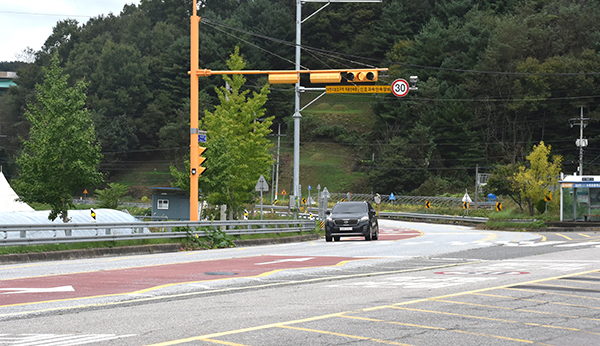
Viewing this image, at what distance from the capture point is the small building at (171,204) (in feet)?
208

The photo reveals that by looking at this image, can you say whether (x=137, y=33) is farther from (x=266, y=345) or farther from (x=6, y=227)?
(x=266, y=345)

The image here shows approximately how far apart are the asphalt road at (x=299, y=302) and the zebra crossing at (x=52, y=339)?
0.01 metres

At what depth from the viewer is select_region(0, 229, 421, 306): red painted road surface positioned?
1080cm

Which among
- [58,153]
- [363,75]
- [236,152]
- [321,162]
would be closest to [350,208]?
[363,75]

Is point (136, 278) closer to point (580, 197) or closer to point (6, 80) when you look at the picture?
point (580, 197)

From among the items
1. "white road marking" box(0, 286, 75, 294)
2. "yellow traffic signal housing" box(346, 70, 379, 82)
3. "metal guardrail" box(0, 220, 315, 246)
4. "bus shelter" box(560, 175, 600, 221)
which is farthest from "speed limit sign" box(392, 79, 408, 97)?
"bus shelter" box(560, 175, 600, 221)

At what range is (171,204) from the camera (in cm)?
6378

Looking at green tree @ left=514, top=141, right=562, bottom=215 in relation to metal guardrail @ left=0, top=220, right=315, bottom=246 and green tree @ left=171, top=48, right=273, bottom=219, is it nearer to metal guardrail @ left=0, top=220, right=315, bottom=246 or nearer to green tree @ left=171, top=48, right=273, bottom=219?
green tree @ left=171, top=48, right=273, bottom=219

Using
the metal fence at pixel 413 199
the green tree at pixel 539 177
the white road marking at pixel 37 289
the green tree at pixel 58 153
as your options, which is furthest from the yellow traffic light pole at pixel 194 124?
the metal fence at pixel 413 199

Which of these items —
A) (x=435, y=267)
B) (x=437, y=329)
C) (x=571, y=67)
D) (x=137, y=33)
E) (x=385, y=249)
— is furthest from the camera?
(x=137, y=33)

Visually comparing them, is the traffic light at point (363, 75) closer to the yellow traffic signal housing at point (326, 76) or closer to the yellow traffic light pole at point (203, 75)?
the yellow traffic light pole at point (203, 75)

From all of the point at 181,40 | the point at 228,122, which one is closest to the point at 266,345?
the point at 228,122

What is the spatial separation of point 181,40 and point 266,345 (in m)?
108

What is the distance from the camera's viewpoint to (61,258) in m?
18.5
